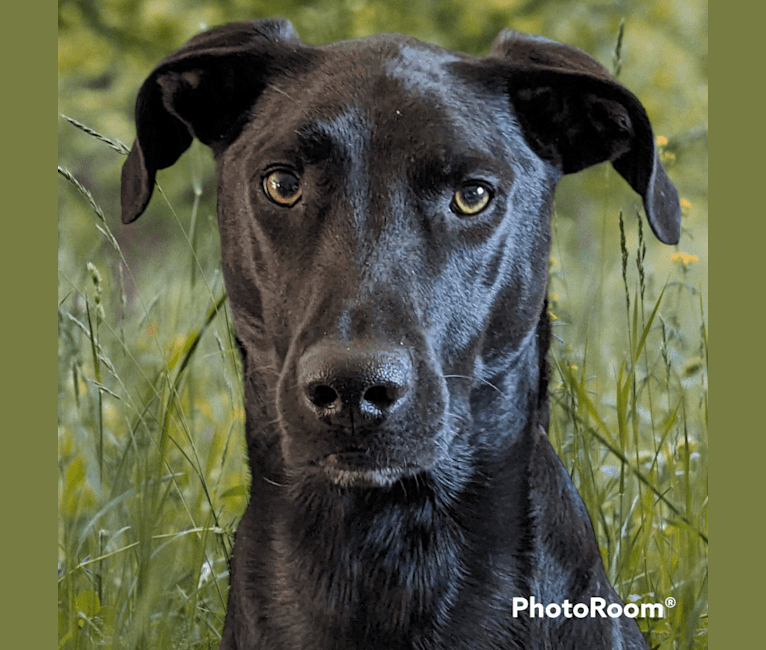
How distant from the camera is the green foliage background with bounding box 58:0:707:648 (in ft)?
10.3

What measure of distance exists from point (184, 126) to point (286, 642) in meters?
1.62

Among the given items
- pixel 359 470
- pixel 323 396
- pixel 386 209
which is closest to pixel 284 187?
pixel 386 209

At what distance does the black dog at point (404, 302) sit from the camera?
2.42m

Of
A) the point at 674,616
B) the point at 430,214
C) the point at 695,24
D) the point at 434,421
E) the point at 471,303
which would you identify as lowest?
the point at 674,616

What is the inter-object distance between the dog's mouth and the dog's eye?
2.30 ft

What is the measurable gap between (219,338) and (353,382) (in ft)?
4.48

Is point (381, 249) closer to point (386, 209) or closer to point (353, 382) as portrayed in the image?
point (386, 209)

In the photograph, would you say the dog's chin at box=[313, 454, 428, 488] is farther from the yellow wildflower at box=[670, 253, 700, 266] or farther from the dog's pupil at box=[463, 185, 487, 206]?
the yellow wildflower at box=[670, 253, 700, 266]

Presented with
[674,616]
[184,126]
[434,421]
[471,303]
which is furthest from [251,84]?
[674,616]

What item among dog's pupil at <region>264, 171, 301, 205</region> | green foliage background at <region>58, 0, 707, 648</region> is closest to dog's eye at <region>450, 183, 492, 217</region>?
dog's pupil at <region>264, 171, 301, 205</region>

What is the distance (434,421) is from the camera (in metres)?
2.40

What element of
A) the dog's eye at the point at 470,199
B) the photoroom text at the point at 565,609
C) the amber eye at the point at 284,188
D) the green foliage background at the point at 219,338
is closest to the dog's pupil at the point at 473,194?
the dog's eye at the point at 470,199

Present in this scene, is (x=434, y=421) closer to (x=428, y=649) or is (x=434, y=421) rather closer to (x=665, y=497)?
(x=428, y=649)

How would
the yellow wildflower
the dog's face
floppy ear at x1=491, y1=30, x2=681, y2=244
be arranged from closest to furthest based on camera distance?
the dog's face
floppy ear at x1=491, y1=30, x2=681, y2=244
the yellow wildflower
